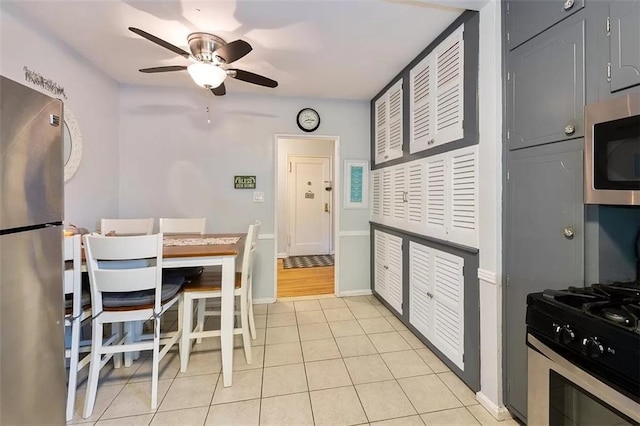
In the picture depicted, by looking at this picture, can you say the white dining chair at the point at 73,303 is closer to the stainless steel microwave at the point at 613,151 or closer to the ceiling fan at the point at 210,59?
the ceiling fan at the point at 210,59

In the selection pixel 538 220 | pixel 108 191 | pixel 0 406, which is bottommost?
pixel 0 406

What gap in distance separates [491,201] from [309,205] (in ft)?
14.9

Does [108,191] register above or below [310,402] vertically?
above

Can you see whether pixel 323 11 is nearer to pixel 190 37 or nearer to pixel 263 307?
pixel 190 37

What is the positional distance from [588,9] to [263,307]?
3.34 m

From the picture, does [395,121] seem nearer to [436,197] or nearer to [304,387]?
[436,197]

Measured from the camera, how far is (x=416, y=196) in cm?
246

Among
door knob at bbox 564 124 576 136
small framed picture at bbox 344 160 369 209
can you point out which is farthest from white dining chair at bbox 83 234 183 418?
small framed picture at bbox 344 160 369 209

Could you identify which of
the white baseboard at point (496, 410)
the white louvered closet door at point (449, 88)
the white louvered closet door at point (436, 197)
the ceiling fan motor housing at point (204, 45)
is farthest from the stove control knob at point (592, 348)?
the ceiling fan motor housing at point (204, 45)

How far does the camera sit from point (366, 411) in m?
1.66

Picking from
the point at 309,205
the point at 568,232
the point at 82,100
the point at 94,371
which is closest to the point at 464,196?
the point at 568,232

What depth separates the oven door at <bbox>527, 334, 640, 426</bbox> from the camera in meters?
0.79

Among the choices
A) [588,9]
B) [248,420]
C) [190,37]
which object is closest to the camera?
[588,9]


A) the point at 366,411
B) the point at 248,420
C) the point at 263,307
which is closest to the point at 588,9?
the point at 366,411
